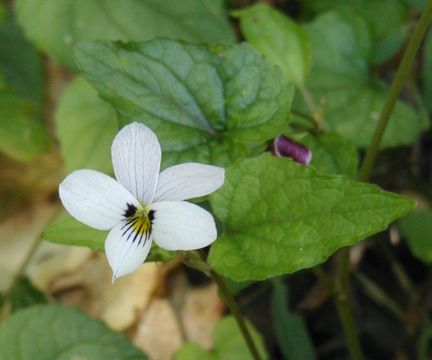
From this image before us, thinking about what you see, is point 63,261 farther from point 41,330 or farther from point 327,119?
point 327,119

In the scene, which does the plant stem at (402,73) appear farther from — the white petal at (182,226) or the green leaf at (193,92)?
the white petal at (182,226)

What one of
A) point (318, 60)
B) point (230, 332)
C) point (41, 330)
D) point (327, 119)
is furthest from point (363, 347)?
point (41, 330)

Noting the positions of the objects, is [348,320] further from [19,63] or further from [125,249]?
[19,63]

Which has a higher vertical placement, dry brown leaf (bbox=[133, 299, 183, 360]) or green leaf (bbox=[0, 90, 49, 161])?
green leaf (bbox=[0, 90, 49, 161])

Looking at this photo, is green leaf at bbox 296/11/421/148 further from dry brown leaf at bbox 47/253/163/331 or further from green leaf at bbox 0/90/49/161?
green leaf at bbox 0/90/49/161

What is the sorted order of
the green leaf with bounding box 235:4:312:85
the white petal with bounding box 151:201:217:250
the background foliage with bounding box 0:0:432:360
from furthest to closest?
the green leaf with bounding box 235:4:312:85 < the background foliage with bounding box 0:0:432:360 < the white petal with bounding box 151:201:217:250

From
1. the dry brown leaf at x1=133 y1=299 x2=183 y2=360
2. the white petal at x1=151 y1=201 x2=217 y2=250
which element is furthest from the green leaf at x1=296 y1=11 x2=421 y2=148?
the white petal at x1=151 y1=201 x2=217 y2=250

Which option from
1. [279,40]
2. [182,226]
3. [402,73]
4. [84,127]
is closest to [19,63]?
[84,127]
